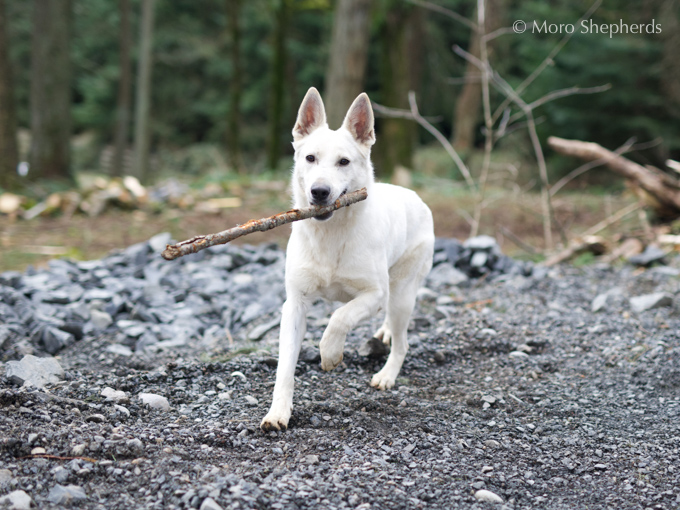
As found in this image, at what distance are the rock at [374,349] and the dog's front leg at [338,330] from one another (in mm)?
1110

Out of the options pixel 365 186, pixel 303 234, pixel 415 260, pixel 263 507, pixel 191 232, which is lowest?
pixel 191 232

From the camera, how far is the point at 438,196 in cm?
1300

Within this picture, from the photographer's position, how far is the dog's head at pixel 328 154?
3542mm

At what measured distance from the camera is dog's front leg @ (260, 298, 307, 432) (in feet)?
11.0

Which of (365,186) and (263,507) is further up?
(365,186)

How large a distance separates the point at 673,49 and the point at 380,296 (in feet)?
51.5

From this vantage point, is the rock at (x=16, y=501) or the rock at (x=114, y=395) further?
the rock at (x=114, y=395)

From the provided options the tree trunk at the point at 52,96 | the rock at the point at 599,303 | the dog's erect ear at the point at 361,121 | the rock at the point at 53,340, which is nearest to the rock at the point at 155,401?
the rock at the point at 53,340

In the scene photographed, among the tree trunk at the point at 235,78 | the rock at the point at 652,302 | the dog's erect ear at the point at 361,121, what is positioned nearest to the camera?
the dog's erect ear at the point at 361,121

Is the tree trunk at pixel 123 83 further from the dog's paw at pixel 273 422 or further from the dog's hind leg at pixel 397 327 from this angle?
the dog's paw at pixel 273 422

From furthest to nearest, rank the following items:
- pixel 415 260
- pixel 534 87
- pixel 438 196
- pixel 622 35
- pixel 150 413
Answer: pixel 534 87
pixel 622 35
pixel 438 196
pixel 415 260
pixel 150 413

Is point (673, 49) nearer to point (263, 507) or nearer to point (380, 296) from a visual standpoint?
point (380, 296)

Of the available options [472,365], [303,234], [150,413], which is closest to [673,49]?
[472,365]

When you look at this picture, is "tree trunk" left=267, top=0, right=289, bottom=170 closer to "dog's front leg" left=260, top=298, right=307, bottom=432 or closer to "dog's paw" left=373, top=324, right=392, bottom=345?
"dog's paw" left=373, top=324, right=392, bottom=345
